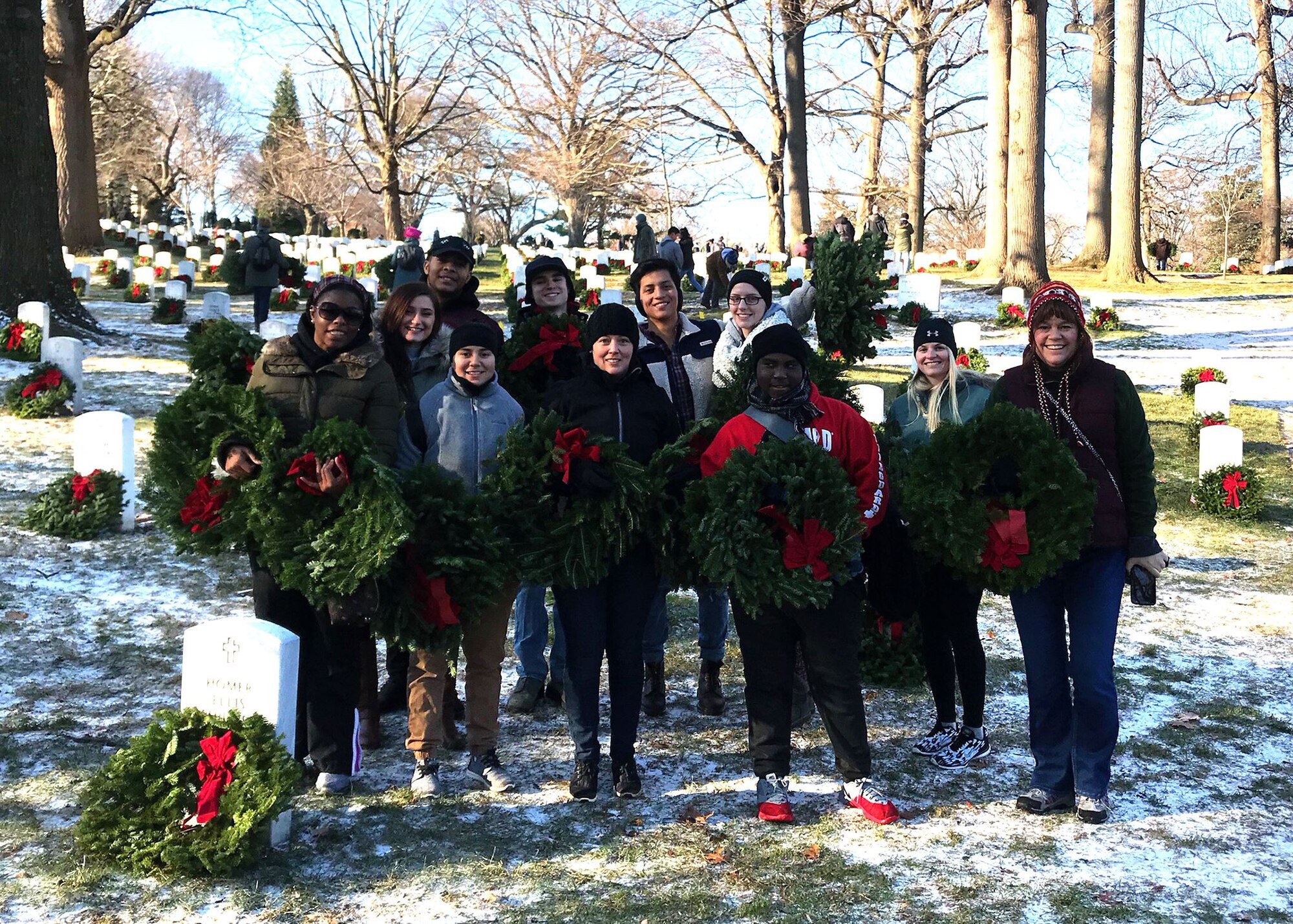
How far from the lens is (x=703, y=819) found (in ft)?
15.3

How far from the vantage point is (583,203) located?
4578 centimetres

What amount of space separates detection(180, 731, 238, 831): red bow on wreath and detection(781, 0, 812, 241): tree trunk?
26.9 m

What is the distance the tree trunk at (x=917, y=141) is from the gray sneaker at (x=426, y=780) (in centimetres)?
2999

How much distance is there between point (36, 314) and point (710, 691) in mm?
9838

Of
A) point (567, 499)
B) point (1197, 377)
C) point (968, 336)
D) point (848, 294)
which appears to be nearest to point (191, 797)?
point (567, 499)

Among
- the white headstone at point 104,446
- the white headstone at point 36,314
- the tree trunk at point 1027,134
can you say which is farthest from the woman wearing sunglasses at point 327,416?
the tree trunk at point 1027,134

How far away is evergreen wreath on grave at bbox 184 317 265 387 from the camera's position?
16.5 feet

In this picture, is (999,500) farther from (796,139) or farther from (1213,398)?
(796,139)

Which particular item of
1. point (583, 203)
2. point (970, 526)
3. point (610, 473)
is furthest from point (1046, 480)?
point (583, 203)

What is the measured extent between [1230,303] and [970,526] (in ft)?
68.3

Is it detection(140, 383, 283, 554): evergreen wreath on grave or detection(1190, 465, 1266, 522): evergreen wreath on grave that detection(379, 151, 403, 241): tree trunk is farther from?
detection(140, 383, 283, 554): evergreen wreath on grave

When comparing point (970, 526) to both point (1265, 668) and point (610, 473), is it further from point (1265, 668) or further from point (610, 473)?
point (1265, 668)

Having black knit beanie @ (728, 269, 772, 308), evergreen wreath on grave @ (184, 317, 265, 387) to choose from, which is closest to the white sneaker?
evergreen wreath on grave @ (184, 317, 265, 387)

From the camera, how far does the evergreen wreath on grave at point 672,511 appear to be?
4.67 m
